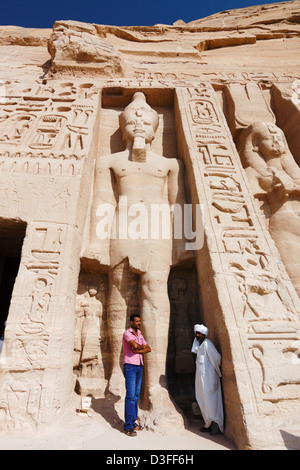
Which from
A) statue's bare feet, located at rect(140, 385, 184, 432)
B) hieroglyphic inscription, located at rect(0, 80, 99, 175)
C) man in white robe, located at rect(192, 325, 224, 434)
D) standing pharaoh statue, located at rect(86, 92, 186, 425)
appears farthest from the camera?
hieroglyphic inscription, located at rect(0, 80, 99, 175)

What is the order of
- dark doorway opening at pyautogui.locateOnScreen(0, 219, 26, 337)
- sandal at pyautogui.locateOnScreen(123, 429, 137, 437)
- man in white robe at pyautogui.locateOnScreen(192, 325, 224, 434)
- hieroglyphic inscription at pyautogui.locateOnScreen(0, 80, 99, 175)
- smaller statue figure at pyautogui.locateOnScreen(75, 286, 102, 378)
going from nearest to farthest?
sandal at pyautogui.locateOnScreen(123, 429, 137, 437) → man in white robe at pyautogui.locateOnScreen(192, 325, 224, 434) → smaller statue figure at pyautogui.locateOnScreen(75, 286, 102, 378) → dark doorway opening at pyautogui.locateOnScreen(0, 219, 26, 337) → hieroglyphic inscription at pyautogui.locateOnScreen(0, 80, 99, 175)

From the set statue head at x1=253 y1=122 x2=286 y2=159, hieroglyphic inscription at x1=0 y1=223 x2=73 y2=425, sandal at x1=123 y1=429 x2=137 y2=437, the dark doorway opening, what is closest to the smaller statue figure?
hieroglyphic inscription at x1=0 y1=223 x2=73 y2=425

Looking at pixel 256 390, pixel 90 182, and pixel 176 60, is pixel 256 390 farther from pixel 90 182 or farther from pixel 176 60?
pixel 176 60

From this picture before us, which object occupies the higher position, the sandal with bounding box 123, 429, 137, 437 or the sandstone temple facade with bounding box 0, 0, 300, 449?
the sandstone temple facade with bounding box 0, 0, 300, 449

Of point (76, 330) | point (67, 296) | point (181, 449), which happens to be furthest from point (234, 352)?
point (76, 330)

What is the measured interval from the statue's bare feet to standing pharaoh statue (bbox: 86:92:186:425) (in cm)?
1

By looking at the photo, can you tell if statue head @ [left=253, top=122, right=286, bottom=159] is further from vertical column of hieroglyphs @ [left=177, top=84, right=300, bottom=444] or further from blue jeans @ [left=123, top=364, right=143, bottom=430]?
blue jeans @ [left=123, top=364, right=143, bottom=430]

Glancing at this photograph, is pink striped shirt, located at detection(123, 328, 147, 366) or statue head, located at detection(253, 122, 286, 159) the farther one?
statue head, located at detection(253, 122, 286, 159)

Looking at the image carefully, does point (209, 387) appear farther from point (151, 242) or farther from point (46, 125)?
point (46, 125)

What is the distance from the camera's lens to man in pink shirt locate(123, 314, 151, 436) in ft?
9.18

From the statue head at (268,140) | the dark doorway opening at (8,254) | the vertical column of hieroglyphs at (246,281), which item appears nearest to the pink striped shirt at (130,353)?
the vertical column of hieroglyphs at (246,281)

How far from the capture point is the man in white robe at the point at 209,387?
9.47ft

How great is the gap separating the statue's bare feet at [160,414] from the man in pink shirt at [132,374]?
0.60 ft

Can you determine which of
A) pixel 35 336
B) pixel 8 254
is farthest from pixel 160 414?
pixel 8 254
